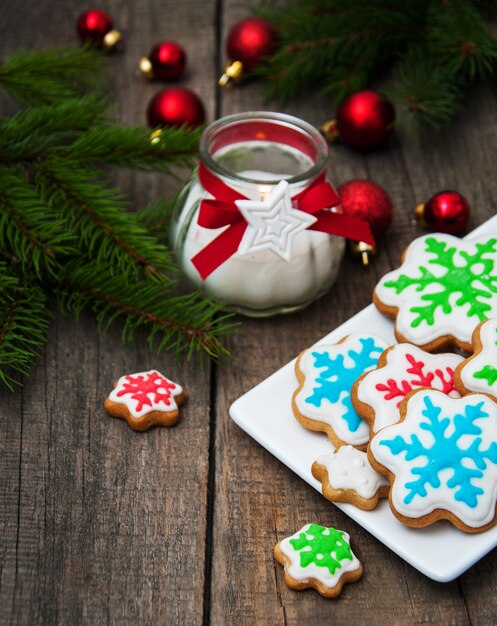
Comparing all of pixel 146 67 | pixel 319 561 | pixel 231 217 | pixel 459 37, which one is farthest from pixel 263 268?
pixel 146 67

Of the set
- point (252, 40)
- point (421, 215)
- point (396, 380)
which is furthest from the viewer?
point (252, 40)

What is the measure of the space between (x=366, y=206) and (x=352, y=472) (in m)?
0.55

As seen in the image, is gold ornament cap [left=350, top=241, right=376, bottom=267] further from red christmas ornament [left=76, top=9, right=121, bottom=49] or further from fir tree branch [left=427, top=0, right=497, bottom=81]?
red christmas ornament [left=76, top=9, right=121, bottom=49]

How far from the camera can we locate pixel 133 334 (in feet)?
4.95

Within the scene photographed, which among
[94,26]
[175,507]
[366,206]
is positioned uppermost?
[94,26]

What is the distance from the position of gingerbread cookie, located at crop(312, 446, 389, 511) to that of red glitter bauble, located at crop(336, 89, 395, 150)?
76 centimetres

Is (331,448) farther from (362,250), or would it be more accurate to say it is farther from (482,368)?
(362,250)

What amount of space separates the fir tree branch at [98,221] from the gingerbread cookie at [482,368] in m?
0.49

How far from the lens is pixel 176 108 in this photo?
1.77 metres

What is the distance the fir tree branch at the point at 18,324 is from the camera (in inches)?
54.4

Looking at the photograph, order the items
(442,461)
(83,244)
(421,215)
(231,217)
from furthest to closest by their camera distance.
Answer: (421,215) → (83,244) → (231,217) → (442,461)

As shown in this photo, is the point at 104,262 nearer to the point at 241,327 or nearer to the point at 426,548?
the point at 241,327

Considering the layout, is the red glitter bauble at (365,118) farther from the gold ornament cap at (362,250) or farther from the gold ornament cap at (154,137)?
the gold ornament cap at (154,137)

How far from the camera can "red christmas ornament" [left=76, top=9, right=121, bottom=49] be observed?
1.96 m
